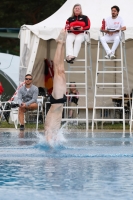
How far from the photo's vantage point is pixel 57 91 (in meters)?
11.4

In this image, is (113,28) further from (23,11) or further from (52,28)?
(23,11)

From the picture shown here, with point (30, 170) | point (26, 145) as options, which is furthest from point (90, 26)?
point (30, 170)

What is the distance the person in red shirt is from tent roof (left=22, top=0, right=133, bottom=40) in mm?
1144

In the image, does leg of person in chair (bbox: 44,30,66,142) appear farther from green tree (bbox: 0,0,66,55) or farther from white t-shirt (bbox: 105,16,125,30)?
green tree (bbox: 0,0,66,55)

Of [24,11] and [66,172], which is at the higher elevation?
[24,11]

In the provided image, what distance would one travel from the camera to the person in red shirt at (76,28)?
19.0 metres

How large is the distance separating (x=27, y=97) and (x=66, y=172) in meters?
12.1

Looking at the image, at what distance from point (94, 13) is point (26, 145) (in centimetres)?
963

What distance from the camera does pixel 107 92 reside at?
80.2 feet

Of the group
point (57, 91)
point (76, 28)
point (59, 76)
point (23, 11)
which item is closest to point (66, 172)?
point (57, 91)

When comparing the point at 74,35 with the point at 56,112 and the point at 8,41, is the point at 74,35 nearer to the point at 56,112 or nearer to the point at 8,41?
the point at 56,112

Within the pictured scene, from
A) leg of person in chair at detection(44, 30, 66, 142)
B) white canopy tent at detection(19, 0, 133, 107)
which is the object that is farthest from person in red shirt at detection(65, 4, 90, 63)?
leg of person in chair at detection(44, 30, 66, 142)

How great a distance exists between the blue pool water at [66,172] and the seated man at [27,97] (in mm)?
7378

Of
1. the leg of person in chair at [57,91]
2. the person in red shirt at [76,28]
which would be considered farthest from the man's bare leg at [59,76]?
the person in red shirt at [76,28]
